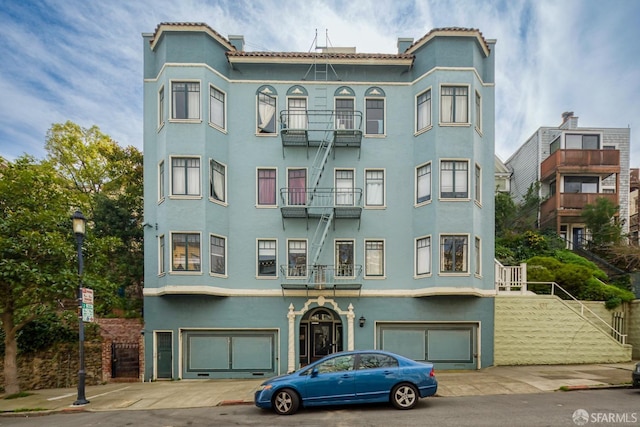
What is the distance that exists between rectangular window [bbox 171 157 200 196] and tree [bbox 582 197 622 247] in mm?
22552

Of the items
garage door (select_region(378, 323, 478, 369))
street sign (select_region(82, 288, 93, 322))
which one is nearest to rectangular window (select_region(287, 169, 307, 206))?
garage door (select_region(378, 323, 478, 369))

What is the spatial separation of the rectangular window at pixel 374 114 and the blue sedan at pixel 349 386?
34.3ft

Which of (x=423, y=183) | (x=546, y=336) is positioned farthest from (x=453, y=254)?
(x=546, y=336)

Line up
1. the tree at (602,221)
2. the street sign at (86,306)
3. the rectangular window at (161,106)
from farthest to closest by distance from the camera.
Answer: the tree at (602,221) → the rectangular window at (161,106) → the street sign at (86,306)

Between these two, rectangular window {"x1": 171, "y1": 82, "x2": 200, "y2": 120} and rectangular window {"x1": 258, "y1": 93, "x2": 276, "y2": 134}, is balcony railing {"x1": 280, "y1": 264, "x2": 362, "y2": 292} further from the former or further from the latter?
rectangular window {"x1": 171, "y1": 82, "x2": 200, "y2": 120}

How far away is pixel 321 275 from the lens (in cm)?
1714

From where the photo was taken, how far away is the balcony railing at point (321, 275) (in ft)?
55.6

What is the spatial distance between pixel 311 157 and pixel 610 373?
13.0 m

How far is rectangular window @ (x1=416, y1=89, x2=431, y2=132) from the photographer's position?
56.6 feet

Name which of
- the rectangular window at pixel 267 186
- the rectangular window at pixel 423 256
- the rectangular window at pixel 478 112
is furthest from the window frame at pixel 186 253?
the rectangular window at pixel 478 112

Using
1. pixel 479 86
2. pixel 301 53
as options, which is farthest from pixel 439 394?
pixel 301 53

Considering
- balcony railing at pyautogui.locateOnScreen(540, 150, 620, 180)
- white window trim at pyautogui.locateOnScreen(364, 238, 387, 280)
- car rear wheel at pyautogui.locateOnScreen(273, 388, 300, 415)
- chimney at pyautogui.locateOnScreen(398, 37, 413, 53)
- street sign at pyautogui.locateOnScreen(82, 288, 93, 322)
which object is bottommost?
car rear wheel at pyautogui.locateOnScreen(273, 388, 300, 415)

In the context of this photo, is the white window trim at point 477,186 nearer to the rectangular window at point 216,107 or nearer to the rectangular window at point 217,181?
the rectangular window at point 217,181

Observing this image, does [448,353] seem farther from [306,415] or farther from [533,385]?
[306,415]
